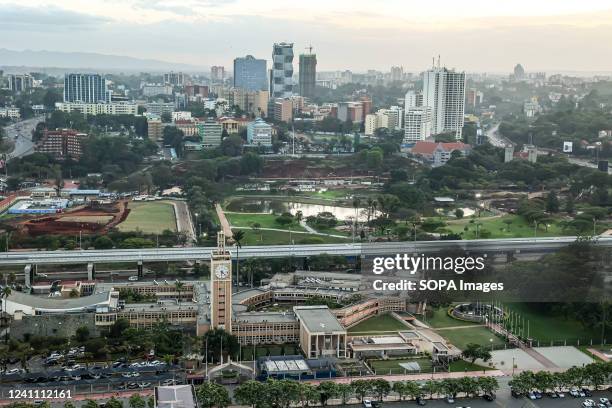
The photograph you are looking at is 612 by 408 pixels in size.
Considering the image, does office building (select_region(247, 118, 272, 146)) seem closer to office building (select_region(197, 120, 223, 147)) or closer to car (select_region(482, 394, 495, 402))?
office building (select_region(197, 120, 223, 147))

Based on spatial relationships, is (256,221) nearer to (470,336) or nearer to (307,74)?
(470,336)

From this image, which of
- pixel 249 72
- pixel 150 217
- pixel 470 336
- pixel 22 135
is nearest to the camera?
pixel 470 336

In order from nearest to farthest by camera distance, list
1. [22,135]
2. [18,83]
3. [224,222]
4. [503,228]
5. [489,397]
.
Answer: [489,397] → [503,228] → [224,222] → [22,135] → [18,83]

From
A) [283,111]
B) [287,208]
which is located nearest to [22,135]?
[283,111]

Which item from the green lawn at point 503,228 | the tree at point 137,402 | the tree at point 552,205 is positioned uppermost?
the tree at point 552,205

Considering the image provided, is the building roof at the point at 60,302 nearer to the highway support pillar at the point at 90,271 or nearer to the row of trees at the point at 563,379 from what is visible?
the highway support pillar at the point at 90,271

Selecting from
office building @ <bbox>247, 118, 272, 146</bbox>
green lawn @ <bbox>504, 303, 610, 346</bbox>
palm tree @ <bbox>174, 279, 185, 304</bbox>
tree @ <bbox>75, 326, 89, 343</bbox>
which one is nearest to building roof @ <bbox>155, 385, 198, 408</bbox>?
tree @ <bbox>75, 326, 89, 343</bbox>

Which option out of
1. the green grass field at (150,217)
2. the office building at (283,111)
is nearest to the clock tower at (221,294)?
the green grass field at (150,217)
